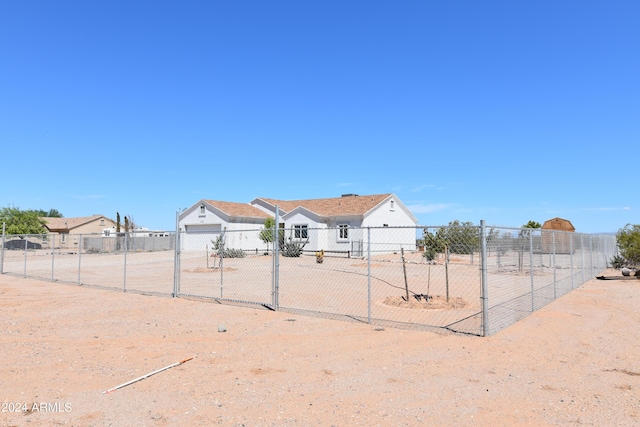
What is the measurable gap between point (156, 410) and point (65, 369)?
7.39 feet

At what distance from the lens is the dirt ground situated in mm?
4414

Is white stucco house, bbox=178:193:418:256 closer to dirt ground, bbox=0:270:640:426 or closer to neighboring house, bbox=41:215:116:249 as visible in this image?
dirt ground, bbox=0:270:640:426

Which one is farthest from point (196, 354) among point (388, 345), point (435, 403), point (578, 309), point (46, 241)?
point (46, 241)

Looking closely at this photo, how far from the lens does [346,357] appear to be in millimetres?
6438

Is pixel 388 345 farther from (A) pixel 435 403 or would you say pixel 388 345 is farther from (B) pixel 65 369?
(B) pixel 65 369

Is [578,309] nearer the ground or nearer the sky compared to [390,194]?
nearer the ground

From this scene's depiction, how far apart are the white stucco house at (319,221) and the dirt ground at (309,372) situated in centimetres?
2214

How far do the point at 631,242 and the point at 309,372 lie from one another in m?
19.6

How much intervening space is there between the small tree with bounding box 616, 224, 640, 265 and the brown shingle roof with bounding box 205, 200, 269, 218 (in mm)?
27179

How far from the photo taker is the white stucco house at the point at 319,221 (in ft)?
108

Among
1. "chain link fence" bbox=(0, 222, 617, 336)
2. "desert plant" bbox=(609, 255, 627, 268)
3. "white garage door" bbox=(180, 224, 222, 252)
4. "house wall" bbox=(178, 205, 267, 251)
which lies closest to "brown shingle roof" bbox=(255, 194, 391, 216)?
"house wall" bbox=(178, 205, 267, 251)

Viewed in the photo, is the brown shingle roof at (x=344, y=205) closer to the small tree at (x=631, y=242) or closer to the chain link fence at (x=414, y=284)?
the chain link fence at (x=414, y=284)

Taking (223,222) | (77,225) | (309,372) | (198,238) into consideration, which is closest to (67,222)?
(77,225)

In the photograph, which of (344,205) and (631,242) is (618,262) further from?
(344,205)
